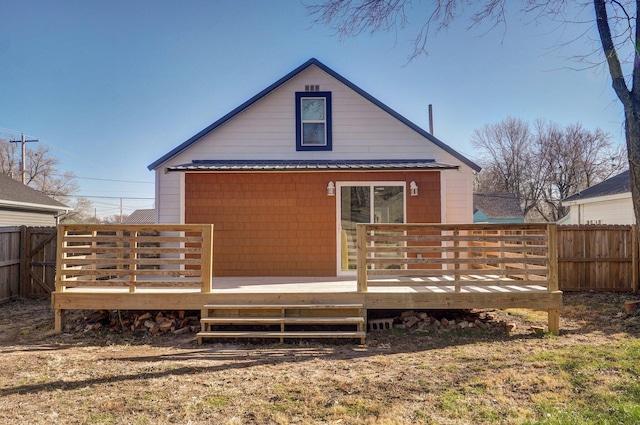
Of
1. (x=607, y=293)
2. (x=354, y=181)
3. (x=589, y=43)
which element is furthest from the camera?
(x=607, y=293)

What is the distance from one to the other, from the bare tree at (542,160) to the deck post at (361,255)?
3003 cm

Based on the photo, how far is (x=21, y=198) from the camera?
14398 mm

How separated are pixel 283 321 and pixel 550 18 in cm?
779

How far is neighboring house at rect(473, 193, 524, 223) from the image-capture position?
2567cm

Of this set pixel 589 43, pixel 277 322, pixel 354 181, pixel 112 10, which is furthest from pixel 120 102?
pixel 589 43

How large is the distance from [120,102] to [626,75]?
22.9 m

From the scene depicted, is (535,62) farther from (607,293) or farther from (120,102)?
(120,102)

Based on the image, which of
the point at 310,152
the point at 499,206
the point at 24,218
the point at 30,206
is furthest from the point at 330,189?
the point at 499,206

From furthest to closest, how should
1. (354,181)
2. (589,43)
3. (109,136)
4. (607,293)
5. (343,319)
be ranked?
(109,136) → (607,293) → (354,181) → (589,43) → (343,319)

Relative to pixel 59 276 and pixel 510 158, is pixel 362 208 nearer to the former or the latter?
pixel 59 276

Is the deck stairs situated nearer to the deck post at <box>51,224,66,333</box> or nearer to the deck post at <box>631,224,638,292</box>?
the deck post at <box>51,224,66,333</box>

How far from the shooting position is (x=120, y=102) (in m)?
21.1

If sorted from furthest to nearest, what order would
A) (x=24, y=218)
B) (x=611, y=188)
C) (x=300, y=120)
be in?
1. (x=24, y=218)
2. (x=611, y=188)
3. (x=300, y=120)

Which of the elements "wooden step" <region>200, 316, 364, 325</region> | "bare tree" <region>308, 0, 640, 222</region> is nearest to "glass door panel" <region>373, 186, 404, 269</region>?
"wooden step" <region>200, 316, 364, 325</region>
